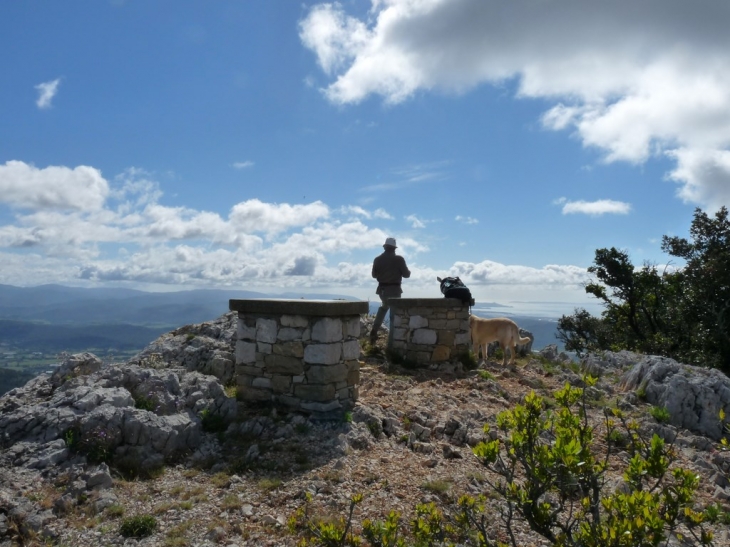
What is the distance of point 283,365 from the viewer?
7.43 m

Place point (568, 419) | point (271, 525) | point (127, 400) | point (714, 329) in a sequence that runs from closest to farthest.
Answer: point (568, 419) → point (271, 525) → point (127, 400) → point (714, 329)

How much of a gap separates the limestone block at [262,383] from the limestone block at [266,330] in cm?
60

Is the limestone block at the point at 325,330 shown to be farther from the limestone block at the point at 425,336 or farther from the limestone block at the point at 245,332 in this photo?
the limestone block at the point at 425,336

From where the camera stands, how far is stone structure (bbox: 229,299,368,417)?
7199 mm

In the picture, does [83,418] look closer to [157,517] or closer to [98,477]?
[98,477]

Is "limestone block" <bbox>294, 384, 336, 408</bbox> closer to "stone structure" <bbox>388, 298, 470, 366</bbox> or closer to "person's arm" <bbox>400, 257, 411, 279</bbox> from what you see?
"stone structure" <bbox>388, 298, 470, 366</bbox>

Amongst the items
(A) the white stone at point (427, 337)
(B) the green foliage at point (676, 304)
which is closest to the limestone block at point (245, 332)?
(A) the white stone at point (427, 337)

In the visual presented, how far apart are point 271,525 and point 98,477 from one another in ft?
7.04

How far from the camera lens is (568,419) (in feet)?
9.34

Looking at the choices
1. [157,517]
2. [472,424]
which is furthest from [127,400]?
[472,424]

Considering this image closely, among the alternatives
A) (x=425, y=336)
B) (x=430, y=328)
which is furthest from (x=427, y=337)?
(x=430, y=328)

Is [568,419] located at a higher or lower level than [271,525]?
higher

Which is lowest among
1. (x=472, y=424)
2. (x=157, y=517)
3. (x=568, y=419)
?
(x=157, y=517)

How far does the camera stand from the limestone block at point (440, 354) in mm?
10969
